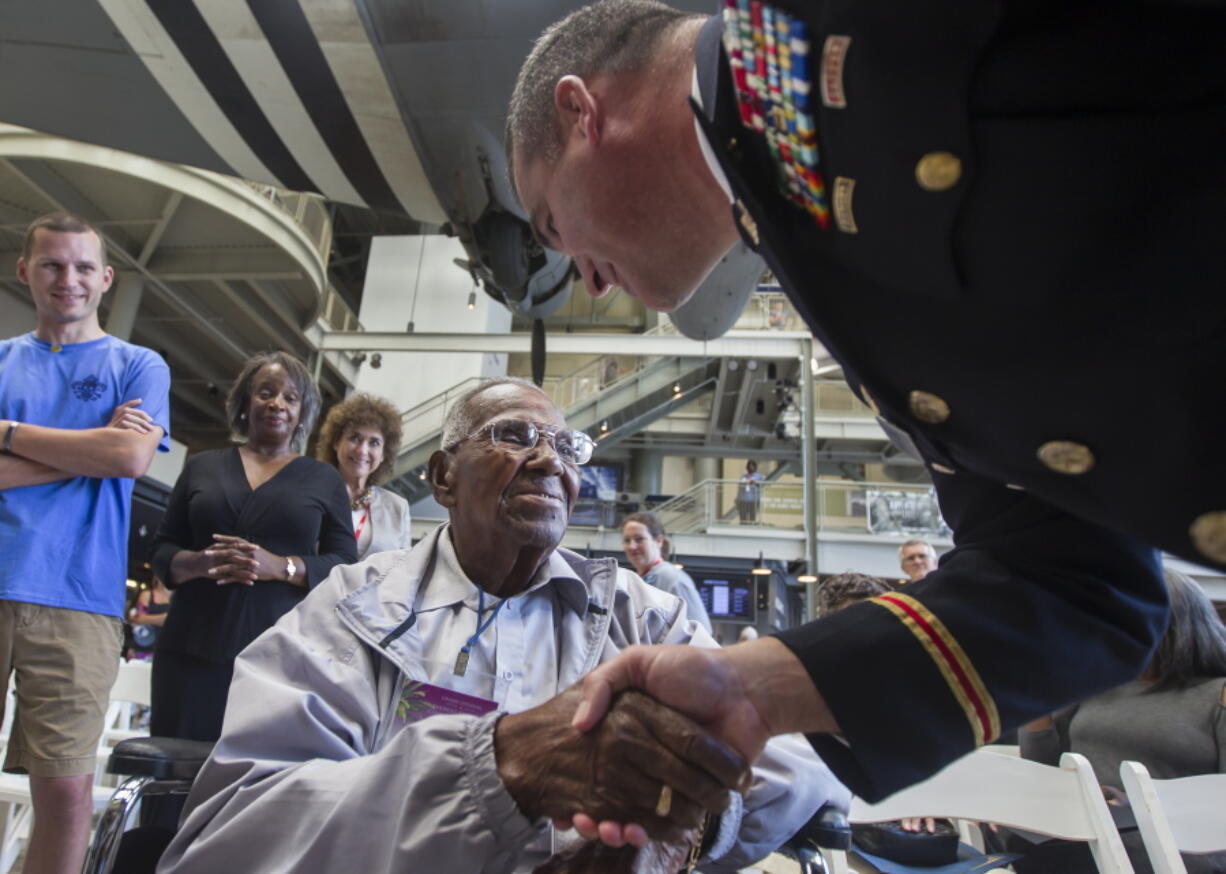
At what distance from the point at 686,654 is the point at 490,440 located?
Result: 3.68 ft

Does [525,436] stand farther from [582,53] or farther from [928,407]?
[928,407]

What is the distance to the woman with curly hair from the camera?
319 cm

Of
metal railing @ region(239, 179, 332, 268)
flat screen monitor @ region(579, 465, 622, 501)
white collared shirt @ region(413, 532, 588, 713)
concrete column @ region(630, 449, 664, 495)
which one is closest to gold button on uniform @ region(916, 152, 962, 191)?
white collared shirt @ region(413, 532, 588, 713)

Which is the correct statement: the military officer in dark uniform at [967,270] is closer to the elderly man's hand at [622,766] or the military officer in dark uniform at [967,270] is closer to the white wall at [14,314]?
the elderly man's hand at [622,766]

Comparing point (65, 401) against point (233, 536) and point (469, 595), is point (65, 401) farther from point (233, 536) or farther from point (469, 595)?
point (469, 595)

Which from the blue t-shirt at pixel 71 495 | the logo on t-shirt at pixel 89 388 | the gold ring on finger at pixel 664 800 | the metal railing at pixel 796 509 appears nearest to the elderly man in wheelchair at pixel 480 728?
the gold ring on finger at pixel 664 800

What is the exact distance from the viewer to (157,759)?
1171 mm

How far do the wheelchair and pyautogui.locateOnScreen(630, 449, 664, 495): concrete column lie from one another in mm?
19050

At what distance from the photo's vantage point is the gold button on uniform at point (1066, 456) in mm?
591

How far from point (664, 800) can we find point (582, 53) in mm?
814

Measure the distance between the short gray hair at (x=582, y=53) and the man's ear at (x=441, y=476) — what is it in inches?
38.9

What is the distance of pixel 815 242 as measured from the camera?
0.63 meters

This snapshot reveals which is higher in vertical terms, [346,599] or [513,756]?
[346,599]

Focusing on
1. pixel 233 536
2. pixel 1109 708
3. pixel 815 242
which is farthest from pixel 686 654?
pixel 1109 708
